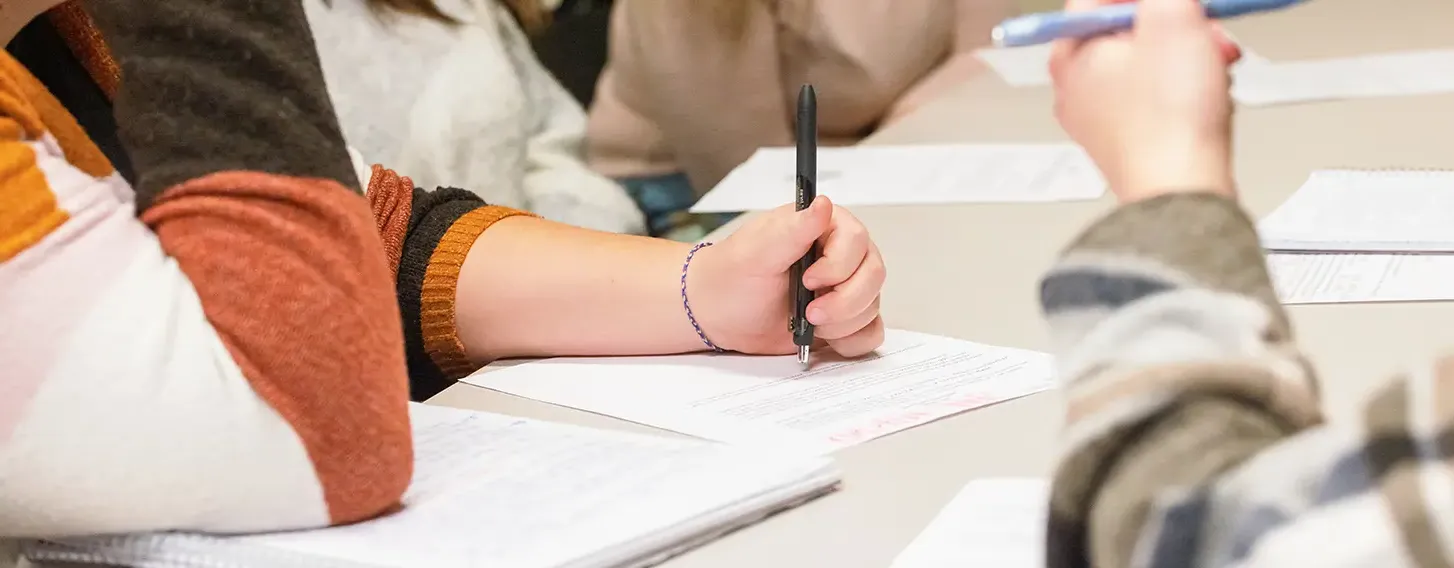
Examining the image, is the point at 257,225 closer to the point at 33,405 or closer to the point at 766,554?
the point at 33,405

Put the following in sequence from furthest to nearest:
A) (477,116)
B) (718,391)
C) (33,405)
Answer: (477,116) → (718,391) → (33,405)

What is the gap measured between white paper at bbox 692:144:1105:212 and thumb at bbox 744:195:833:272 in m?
0.29

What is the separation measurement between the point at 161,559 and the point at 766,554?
22 cm

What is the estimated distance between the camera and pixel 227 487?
494 mm

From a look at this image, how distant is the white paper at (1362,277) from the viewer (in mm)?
741

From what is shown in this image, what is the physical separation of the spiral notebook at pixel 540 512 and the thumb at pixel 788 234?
14cm

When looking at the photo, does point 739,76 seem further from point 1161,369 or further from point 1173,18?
point 1161,369

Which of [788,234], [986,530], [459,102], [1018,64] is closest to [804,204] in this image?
[788,234]

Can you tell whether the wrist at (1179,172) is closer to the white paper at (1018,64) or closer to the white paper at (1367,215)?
the white paper at (1367,215)

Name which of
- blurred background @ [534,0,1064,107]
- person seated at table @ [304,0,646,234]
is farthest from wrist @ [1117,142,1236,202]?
blurred background @ [534,0,1064,107]

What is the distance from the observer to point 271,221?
519mm

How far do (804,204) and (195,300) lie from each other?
0.33 m

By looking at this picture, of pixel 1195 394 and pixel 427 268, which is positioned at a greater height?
pixel 1195 394

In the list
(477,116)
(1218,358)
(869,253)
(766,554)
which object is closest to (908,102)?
(477,116)
